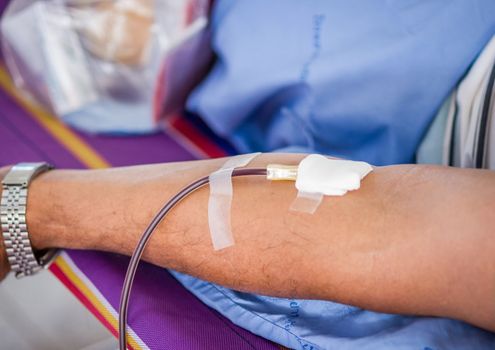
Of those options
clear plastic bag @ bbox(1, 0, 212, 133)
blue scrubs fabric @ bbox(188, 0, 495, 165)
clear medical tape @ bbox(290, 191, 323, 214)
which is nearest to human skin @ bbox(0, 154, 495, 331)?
clear medical tape @ bbox(290, 191, 323, 214)

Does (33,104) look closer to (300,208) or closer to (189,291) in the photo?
(189,291)

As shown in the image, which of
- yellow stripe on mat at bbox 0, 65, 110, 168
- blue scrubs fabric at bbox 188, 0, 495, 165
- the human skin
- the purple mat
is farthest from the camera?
yellow stripe on mat at bbox 0, 65, 110, 168

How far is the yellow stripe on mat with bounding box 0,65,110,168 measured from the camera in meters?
1.15

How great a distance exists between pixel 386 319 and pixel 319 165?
23cm

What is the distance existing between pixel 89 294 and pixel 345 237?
0.44 metres

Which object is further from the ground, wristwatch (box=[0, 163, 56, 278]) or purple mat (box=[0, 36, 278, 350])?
wristwatch (box=[0, 163, 56, 278])

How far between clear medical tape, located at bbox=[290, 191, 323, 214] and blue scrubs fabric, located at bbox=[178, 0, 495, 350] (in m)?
0.16

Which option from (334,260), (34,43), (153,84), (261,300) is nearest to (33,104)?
(34,43)

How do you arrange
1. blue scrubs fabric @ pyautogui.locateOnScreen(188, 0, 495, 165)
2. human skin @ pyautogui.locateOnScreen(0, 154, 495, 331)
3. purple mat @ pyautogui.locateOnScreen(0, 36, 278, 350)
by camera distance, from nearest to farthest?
human skin @ pyautogui.locateOnScreen(0, 154, 495, 331) < purple mat @ pyautogui.locateOnScreen(0, 36, 278, 350) < blue scrubs fabric @ pyautogui.locateOnScreen(188, 0, 495, 165)

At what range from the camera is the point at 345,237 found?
0.65m

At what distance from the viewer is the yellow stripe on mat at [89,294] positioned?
769 mm

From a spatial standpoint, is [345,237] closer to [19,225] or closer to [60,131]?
[19,225]

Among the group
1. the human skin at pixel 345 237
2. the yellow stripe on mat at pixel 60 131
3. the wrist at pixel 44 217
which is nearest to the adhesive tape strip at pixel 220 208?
the human skin at pixel 345 237

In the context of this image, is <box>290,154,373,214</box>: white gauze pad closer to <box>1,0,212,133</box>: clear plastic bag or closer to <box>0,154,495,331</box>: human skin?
<box>0,154,495,331</box>: human skin
